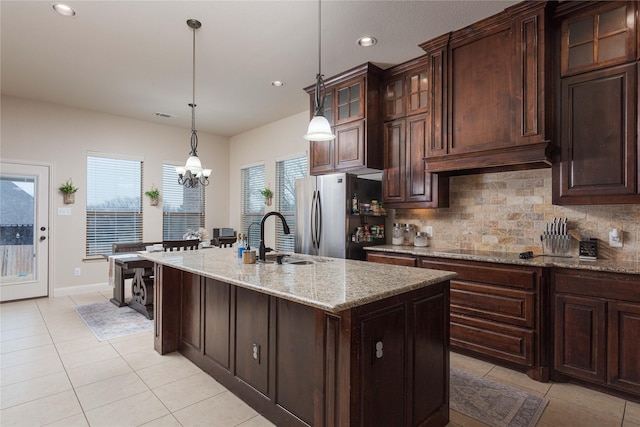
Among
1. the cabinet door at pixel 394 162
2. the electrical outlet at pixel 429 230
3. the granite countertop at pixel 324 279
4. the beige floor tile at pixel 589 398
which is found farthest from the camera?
the electrical outlet at pixel 429 230

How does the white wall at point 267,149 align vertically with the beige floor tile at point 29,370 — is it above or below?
above

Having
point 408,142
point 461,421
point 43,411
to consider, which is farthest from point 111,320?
point 408,142

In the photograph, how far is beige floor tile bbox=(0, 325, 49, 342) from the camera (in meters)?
3.54

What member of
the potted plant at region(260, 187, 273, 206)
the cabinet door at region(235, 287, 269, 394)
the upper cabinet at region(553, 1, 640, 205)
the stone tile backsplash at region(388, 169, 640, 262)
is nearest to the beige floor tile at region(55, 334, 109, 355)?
the cabinet door at region(235, 287, 269, 394)

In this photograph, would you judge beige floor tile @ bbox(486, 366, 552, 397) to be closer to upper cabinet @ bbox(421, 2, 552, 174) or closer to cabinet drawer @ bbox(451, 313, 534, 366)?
cabinet drawer @ bbox(451, 313, 534, 366)

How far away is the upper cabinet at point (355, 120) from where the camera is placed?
13.0 ft

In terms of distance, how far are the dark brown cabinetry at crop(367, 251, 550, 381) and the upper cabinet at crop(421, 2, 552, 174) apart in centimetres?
94

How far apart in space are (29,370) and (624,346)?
4549 millimetres

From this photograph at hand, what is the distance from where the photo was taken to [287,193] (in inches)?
237

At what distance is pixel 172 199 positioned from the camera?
6.60 meters

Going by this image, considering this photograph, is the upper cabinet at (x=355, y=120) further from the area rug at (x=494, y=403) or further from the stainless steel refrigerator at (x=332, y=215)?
the area rug at (x=494, y=403)

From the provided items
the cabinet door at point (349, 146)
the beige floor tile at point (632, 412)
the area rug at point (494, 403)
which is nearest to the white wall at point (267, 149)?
the cabinet door at point (349, 146)

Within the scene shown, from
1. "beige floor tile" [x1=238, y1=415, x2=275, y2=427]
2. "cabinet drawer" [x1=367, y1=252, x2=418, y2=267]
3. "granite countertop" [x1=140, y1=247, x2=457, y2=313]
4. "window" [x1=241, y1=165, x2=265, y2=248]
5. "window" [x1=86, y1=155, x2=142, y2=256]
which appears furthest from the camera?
"window" [x1=241, y1=165, x2=265, y2=248]

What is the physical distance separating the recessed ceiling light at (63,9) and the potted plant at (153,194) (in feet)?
12.0
